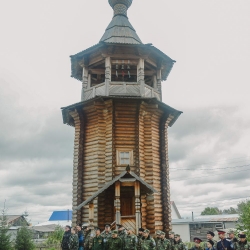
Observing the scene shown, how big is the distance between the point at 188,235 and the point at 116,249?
1173 inches

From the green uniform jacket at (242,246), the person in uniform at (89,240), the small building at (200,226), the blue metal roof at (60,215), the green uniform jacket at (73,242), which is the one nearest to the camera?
the green uniform jacket at (242,246)

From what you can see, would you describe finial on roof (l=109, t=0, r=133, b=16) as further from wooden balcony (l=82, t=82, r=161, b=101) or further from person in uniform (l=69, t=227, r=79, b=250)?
person in uniform (l=69, t=227, r=79, b=250)

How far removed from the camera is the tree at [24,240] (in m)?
20.0

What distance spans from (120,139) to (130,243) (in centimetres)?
577

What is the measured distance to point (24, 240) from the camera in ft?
66.1

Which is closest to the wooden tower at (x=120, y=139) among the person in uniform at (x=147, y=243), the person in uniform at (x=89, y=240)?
the person in uniform at (x=89, y=240)

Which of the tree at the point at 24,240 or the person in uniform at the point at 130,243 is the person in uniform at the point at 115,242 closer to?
the person in uniform at the point at 130,243

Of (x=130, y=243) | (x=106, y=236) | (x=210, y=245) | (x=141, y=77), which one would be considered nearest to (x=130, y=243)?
(x=130, y=243)

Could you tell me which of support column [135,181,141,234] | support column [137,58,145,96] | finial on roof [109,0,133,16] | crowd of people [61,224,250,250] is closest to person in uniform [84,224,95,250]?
crowd of people [61,224,250,250]

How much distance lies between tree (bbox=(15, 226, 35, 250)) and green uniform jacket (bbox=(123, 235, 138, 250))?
1343 centimetres

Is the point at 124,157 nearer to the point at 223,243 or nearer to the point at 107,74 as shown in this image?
the point at 107,74

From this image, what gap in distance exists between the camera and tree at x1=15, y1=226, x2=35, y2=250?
20.0 meters

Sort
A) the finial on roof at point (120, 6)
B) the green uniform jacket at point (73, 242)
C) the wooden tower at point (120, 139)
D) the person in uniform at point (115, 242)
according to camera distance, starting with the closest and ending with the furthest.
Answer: the person in uniform at point (115, 242) < the green uniform jacket at point (73, 242) < the wooden tower at point (120, 139) < the finial on roof at point (120, 6)

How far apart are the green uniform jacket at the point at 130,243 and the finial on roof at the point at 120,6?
14.5 metres
